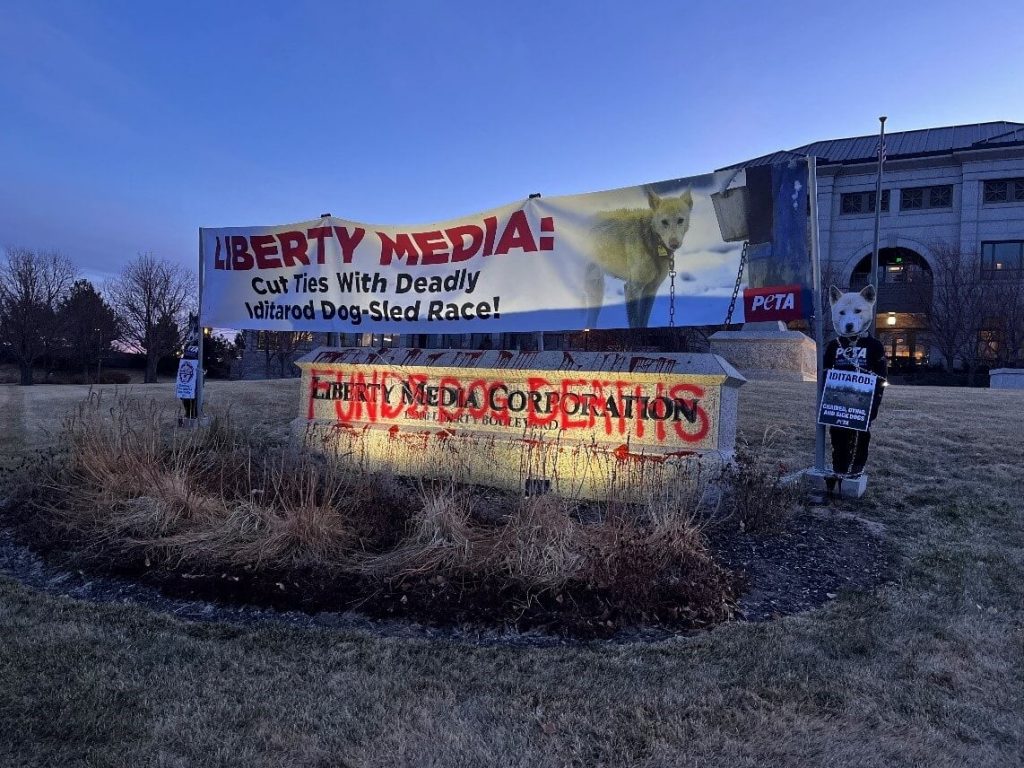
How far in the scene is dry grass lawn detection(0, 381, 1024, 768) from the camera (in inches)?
89.9

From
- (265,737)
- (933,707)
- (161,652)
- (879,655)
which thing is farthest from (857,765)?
(161,652)

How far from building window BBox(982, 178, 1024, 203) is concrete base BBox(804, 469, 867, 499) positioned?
46294 millimetres

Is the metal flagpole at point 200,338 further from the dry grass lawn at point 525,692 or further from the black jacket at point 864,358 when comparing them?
the black jacket at point 864,358

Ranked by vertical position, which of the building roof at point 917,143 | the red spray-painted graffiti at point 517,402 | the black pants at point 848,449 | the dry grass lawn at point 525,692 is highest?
the building roof at point 917,143

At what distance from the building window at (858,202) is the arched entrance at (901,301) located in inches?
121

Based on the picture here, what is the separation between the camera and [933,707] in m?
2.61

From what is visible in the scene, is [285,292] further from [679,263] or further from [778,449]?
[778,449]

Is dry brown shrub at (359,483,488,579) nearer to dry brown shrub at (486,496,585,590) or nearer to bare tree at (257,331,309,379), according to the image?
dry brown shrub at (486,496,585,590)

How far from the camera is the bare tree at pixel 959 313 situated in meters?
29.8

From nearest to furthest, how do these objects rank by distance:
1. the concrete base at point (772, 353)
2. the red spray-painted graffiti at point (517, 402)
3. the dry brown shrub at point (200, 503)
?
1. the dry brown shrub at point (200, 503)
2. the red spray-painted graffiti at point (517, 402)
3. the concrete base at point (772, 353)

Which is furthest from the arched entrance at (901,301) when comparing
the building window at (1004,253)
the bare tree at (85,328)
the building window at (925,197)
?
the bare tree at (85,328)

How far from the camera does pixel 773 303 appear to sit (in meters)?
5.36

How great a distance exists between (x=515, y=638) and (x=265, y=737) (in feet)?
4.27

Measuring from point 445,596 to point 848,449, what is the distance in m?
4.33
